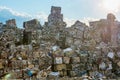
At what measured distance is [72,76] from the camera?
16.2ft

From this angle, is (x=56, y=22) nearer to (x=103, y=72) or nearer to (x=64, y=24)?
(x=64, y=24)

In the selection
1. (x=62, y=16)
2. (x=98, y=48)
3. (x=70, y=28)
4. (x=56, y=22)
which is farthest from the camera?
(x=62, y=16)

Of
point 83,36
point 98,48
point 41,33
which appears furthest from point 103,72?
point 41,33

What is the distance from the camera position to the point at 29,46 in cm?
500

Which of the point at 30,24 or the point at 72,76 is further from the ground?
the point at 30,24

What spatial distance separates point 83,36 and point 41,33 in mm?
967

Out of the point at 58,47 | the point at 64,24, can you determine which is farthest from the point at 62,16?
the point at 58,47

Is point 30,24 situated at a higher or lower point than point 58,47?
higher

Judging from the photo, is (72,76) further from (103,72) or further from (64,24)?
(64,24)

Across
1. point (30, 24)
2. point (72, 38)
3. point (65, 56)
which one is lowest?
point (65, 56)

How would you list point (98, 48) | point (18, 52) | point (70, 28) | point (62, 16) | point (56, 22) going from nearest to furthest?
point (18, 52), point (98, 48), point (70, 28), point (56, 22), point (62, 16)

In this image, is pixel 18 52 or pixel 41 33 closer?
pixel 18 52

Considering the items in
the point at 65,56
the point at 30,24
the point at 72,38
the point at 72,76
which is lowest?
the point at 72,76

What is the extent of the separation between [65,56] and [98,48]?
783 mm
